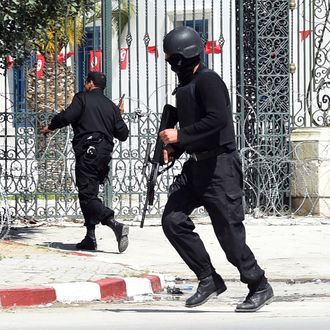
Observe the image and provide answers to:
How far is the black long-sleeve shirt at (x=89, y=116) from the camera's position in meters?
12.9

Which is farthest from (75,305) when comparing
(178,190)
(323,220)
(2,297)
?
(323,220)

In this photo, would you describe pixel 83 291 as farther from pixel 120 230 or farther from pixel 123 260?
pixel 120 230

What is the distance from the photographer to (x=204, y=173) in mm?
8453

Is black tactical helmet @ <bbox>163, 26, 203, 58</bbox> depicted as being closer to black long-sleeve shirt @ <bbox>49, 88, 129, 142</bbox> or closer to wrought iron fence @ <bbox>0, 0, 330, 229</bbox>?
black long-sleeve shirt @ <bbox>49, 88, 129, 142</bbox>

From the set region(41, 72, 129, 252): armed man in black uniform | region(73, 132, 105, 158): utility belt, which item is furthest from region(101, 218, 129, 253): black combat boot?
region(73, 132, 105, 158): utility belt

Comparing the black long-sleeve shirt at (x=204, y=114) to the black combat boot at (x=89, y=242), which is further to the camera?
the black combat boot at (x=89, y=242)

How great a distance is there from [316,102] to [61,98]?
21.3 feet

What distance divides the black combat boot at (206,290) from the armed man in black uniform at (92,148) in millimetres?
4298

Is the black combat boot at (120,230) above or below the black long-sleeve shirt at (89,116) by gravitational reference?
below

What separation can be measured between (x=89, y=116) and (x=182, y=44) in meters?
4.55

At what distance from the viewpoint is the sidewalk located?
9.91 m

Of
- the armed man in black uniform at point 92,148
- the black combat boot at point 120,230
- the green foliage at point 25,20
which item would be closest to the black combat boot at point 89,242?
the armed man in black uniform at point 92,148

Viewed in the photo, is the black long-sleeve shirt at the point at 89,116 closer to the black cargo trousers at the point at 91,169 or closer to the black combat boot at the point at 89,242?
the black cargo trousers at the point at 91,169

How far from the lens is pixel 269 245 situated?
14.4 metres
